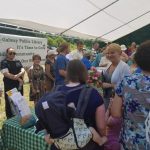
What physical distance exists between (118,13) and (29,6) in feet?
10.5

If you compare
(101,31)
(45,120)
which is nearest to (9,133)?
(45,120)

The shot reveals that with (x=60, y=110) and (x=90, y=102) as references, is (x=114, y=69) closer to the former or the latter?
(x=90, y=102)

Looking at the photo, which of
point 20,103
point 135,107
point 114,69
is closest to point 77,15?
point 114,69

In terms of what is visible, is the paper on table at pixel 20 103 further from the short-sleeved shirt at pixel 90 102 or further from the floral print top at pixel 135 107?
the floral print top at pixel 135 107

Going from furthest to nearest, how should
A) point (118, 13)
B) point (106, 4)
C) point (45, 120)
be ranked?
point (118, 13), point (106, 4), point (45, 120)

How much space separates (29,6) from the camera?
4.70 metres

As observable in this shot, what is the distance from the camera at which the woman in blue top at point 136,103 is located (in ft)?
6.62

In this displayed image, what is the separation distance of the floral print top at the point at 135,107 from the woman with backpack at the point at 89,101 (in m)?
0.18

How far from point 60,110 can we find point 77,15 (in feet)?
14.0

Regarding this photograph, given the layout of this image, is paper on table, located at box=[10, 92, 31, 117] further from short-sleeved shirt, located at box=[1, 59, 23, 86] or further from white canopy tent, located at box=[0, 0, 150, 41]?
short-sleeved shirt, located at box=[1, 59, 23, 86]

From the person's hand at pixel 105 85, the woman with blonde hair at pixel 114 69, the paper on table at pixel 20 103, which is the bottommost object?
the paper on table at pixel 20 103

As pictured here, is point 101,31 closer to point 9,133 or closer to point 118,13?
point 118,13

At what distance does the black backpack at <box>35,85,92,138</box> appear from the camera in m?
2.19

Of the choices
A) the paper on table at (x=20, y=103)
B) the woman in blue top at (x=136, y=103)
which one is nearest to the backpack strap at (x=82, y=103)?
the woman in blue top at (x=136, y=103)
